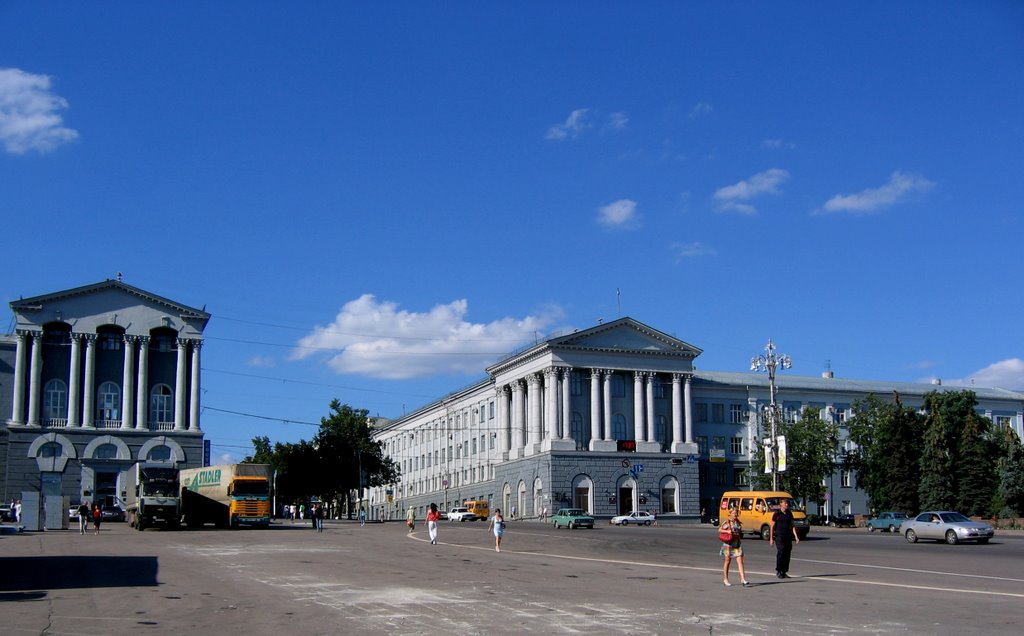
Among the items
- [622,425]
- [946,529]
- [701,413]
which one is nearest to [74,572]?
[946,529]

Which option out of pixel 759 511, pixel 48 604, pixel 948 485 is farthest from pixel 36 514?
pixel 948 485

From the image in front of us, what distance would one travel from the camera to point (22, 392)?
81438mm

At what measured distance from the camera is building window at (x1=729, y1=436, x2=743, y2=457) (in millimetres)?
109375

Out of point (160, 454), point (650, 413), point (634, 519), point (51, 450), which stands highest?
point (650, 413)

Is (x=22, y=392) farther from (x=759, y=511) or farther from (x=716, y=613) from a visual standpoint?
(x=716, y=613)

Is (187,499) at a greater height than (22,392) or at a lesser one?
lesser

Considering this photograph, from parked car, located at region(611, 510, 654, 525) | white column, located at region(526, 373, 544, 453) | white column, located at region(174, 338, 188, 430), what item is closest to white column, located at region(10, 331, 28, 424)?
white column, located at region(174, 338, 188, 430)

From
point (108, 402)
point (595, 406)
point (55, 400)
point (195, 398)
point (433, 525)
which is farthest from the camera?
point (595, 406)

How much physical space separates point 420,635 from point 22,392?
7545 centimetres

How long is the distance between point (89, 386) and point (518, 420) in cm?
3985

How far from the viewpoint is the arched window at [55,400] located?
271ft

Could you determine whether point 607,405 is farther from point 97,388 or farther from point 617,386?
point 97,388

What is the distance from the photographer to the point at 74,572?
26984 millimetres

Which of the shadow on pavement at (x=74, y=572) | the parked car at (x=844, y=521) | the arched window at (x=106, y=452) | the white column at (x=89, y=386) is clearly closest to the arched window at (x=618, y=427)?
the parked car at (x=844, y=521)
